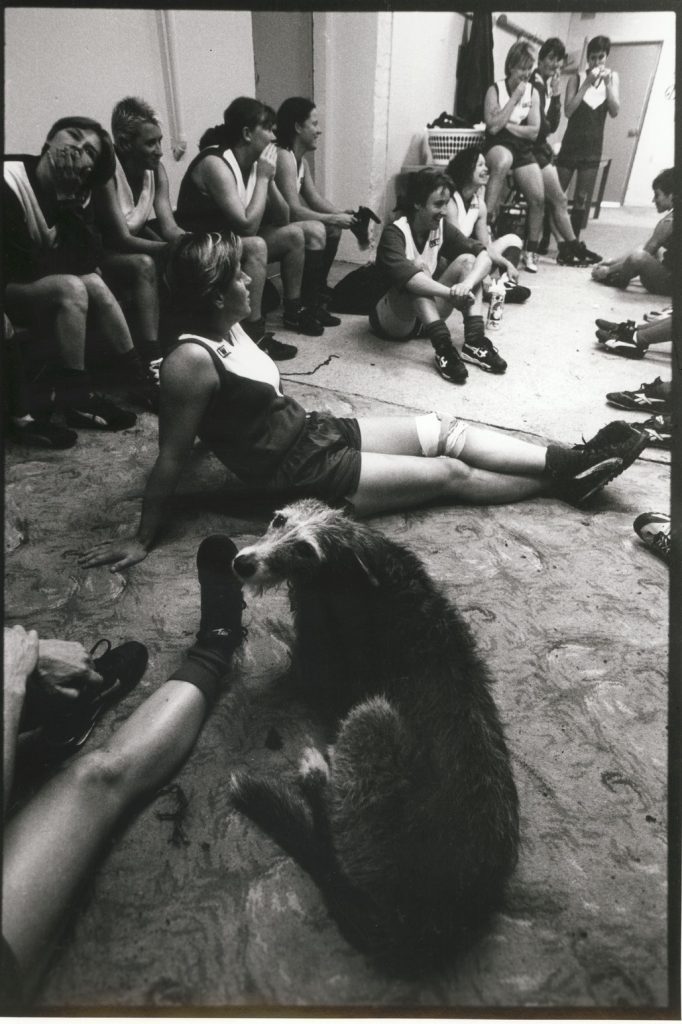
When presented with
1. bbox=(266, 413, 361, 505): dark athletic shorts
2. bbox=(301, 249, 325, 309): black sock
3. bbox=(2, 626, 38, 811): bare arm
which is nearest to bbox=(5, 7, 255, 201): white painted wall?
bbox=(301, 249, 325, 309): black sock

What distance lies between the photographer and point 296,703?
1.15 m

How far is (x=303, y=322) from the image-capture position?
5.10 ft

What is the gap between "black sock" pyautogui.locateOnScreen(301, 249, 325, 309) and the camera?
4.73 feet

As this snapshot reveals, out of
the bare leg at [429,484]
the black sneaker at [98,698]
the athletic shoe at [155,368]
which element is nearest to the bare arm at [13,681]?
the black sneaker at [98,698]

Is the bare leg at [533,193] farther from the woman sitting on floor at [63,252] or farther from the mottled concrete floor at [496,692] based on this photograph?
the woman sitting on floor at [63,252]

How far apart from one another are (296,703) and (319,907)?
0.36m

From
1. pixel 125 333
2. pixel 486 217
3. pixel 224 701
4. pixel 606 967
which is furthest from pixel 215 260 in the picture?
pixel 606 967

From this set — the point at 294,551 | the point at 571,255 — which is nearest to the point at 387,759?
the point at 294,551

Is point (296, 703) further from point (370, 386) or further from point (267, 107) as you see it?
point (267, 107)

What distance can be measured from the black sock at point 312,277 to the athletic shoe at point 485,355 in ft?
1.50

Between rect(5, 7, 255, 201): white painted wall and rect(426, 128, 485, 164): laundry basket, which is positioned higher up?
rect(5, 7, 255, 201): white painted wall

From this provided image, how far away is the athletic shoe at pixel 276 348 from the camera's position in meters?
1.40

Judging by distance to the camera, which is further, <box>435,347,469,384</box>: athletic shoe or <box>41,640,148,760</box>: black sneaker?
<box>435,347,469,384</box>: athletic shoe

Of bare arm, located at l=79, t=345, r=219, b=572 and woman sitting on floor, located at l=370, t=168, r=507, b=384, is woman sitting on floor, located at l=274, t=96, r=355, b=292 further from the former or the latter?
bare arm, located at l=79, t=345, r=219, b=572
